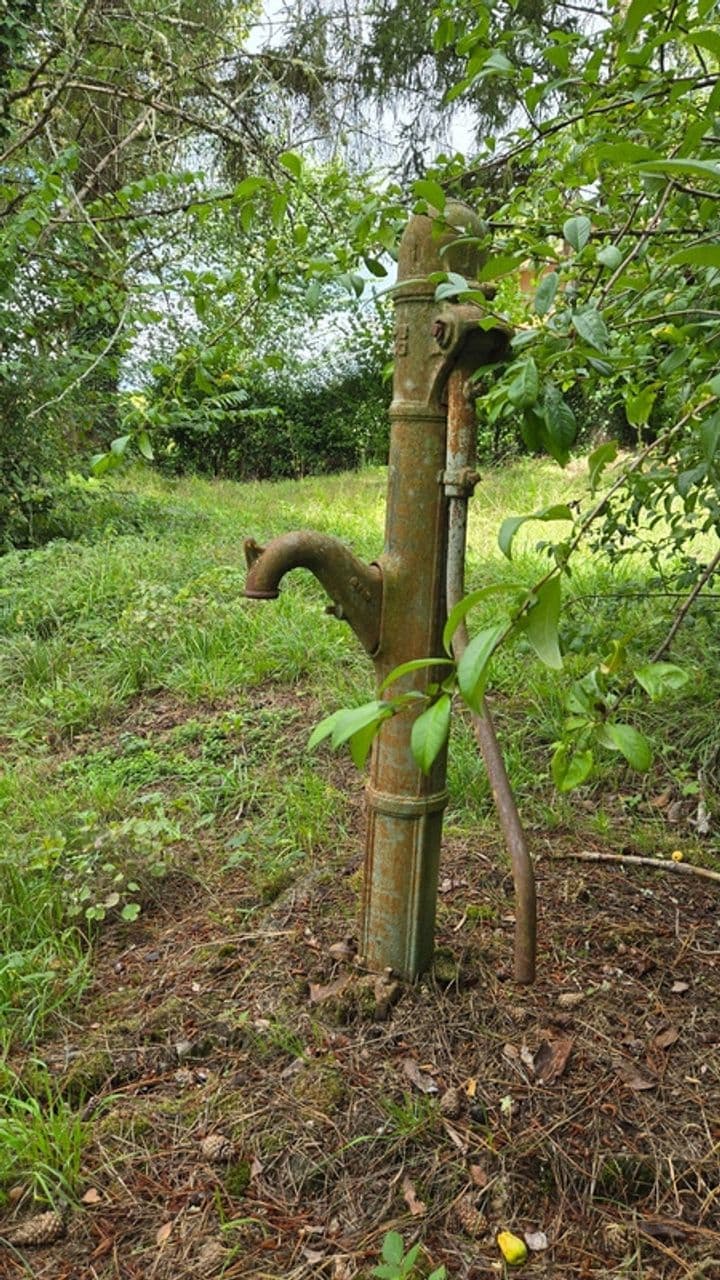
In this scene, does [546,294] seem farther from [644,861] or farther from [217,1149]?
[644,861]

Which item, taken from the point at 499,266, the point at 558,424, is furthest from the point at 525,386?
the point at 499,266

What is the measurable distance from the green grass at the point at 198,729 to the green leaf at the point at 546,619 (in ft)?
2.49

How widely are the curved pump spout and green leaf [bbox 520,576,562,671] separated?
1.78 ft

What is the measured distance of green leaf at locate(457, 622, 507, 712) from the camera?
0.51 meters

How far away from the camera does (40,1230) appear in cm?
103

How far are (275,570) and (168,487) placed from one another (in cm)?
706

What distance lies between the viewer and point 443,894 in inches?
65.7

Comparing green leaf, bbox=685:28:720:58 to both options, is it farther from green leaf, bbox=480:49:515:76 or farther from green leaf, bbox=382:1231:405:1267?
green leaf, bbox=382:1231:405:1267

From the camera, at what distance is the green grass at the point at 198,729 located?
5.88 feet

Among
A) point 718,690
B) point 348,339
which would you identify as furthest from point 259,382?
point 718,690

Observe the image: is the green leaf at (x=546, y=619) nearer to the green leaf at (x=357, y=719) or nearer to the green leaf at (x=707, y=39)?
the green leaf at (x=357, y=719)

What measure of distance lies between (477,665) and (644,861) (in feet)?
4.72

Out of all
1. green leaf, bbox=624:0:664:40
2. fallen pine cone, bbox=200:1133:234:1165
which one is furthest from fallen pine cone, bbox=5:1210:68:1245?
green leaf, bbox=624:0:664:40

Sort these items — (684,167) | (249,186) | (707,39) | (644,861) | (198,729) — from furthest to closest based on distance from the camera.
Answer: (198,729) < (644,861) < (249,186) < (707,39) < (684,167)
